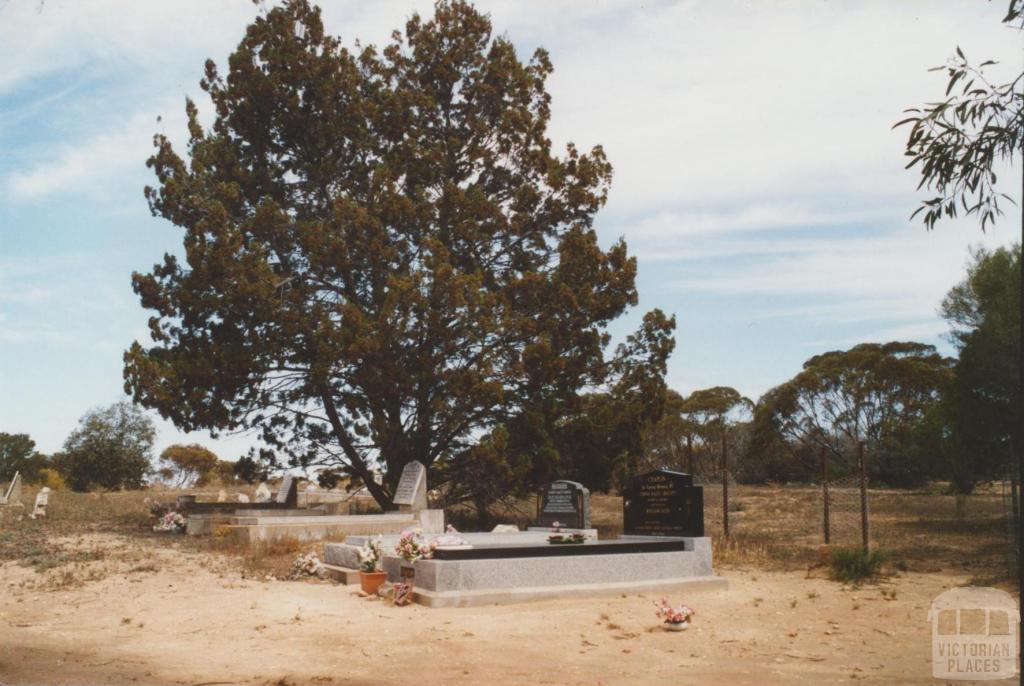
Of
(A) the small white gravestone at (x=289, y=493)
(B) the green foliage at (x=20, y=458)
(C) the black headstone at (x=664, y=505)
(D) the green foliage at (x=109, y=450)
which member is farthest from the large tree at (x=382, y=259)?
(B) the green foliage at (x=20, y=458)

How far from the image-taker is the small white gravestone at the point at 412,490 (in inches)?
794

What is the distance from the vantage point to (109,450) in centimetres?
3797

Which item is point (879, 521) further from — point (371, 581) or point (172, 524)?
point (172, 524)

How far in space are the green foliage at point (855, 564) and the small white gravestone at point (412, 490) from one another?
971 cm

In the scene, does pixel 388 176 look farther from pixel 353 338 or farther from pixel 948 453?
pixel 948 453

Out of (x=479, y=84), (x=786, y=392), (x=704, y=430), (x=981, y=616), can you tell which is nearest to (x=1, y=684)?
(x=981, y=616)

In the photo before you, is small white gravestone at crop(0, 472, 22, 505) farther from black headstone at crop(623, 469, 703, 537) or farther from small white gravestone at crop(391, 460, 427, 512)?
black headstone at crop(623, 469, 703, 537)

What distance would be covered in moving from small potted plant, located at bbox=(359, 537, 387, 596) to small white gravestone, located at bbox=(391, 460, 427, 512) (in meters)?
7.27

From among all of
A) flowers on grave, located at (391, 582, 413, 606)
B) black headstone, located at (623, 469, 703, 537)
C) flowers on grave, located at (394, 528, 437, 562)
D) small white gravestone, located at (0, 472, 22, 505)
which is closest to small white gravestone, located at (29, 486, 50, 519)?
small white gravestone, located at (0, 472, 22, 505)

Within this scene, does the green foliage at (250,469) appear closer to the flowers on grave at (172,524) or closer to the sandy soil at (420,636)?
the flowers on grave at (172,524)

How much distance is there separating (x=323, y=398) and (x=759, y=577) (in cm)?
1318

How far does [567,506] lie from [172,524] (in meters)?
10.0

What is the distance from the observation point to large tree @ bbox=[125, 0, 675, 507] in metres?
21.0
